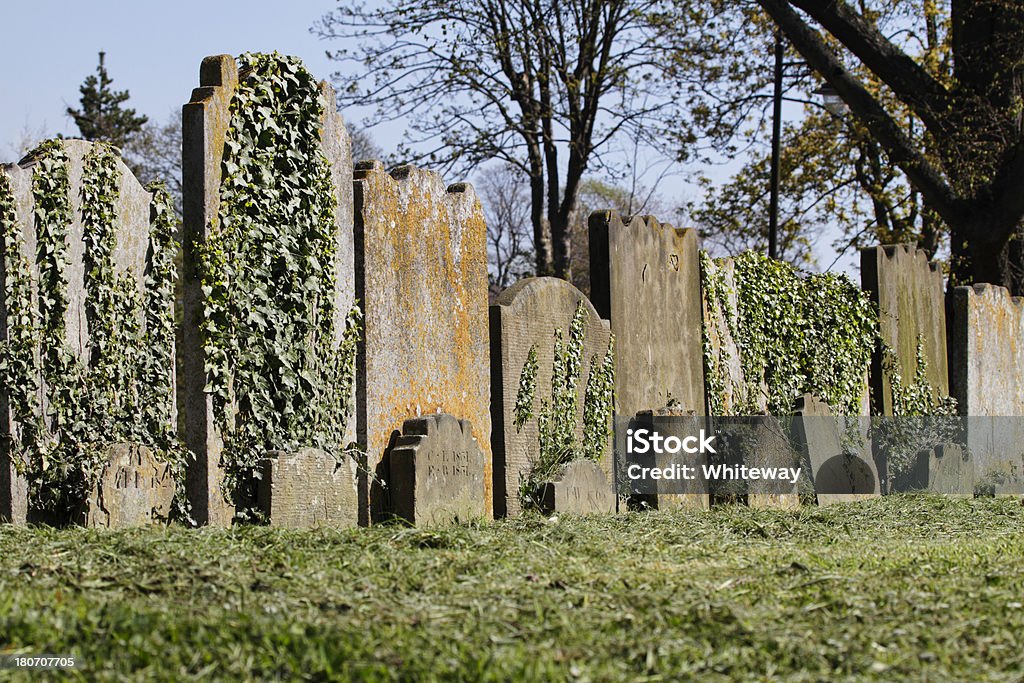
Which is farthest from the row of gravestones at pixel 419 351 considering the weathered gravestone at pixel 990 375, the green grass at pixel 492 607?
the weathered gravestone at pixel 990 375

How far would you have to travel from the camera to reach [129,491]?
538cm

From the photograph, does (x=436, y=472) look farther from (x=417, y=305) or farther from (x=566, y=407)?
(x=566, y=407)

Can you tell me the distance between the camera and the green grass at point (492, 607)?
2920 millimetres

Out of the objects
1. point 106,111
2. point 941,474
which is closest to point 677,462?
point 941,474

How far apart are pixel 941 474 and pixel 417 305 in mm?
6190

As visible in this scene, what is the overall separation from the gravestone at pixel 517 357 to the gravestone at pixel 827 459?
2406mm

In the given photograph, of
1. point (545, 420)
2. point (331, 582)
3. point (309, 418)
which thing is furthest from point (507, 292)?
point (331, 582)

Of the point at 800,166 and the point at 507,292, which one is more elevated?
the point at 800,166

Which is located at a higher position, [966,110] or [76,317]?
[966,110]

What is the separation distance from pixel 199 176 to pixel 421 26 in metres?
15.9

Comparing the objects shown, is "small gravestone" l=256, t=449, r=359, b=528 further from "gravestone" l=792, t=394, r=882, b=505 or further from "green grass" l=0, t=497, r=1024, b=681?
"gravestone" l=792, t=394, r=882, b=505

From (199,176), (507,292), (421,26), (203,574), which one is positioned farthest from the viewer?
(421,26)

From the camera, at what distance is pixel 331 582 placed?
12.7ft

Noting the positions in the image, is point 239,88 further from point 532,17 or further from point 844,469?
point 532,17
